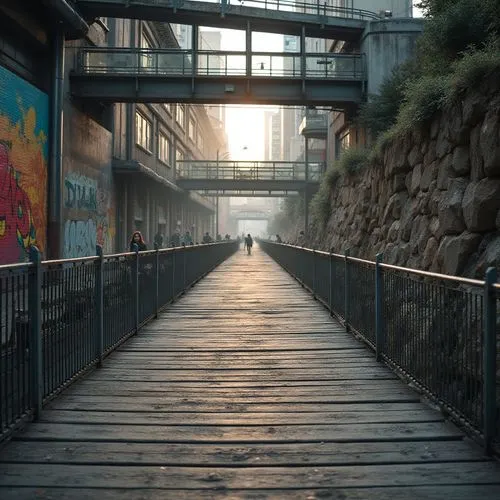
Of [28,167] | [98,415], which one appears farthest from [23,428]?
[28,167]

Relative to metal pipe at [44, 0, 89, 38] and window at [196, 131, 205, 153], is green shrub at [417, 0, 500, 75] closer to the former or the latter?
metal pipe at [44, 0, 89, 38]

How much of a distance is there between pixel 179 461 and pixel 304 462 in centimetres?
87

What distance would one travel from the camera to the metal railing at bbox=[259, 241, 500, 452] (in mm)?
4059

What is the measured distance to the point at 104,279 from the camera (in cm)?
723

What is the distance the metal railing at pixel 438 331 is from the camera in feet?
13.3

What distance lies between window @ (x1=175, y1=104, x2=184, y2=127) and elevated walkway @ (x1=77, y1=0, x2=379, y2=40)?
20808 mm

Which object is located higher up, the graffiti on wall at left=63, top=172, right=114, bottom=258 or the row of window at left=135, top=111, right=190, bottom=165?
the row of window at left=135, top=111, right=190, bottom=165

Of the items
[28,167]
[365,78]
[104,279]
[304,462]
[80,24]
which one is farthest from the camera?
[365,78]

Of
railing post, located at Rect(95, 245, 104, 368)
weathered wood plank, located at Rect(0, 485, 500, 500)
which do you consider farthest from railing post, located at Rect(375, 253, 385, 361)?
weathered wood plank, located at Rect(0, 485, 500, 500)

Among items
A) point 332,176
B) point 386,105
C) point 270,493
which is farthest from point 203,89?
point 270,493

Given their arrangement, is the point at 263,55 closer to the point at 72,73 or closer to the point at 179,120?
the point at 72,73

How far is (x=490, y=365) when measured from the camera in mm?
4035

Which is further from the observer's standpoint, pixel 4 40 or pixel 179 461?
pixel 4 40

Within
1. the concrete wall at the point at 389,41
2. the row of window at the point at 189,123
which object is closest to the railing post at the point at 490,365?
the concrete wall at the point at 389,41
